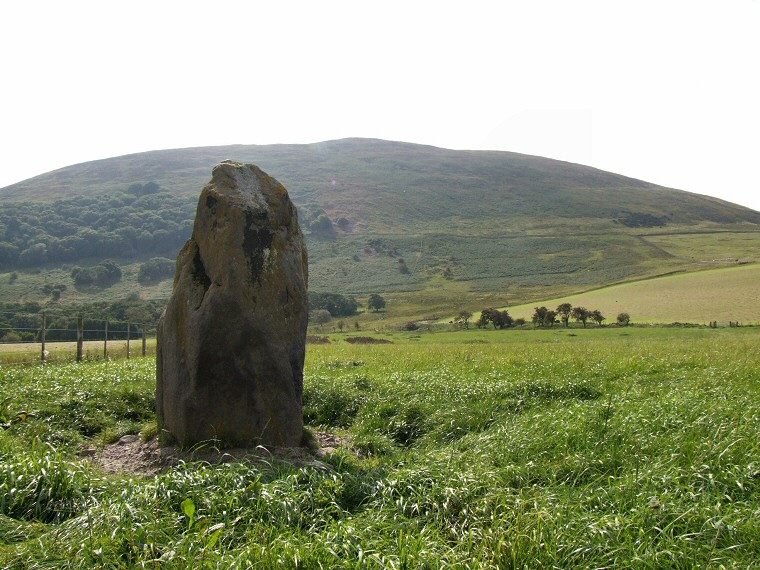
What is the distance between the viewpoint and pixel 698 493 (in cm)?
560

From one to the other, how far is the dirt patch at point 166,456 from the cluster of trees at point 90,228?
122 metres

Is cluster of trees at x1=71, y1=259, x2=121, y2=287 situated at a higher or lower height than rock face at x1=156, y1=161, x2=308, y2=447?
lower

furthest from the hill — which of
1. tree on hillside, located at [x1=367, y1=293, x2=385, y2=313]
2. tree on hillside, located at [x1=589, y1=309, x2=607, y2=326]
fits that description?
tree on hillside, located at [x1=589, y1=309, x2=607, y2=326]

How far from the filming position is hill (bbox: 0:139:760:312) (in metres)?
116

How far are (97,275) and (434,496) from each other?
376ft

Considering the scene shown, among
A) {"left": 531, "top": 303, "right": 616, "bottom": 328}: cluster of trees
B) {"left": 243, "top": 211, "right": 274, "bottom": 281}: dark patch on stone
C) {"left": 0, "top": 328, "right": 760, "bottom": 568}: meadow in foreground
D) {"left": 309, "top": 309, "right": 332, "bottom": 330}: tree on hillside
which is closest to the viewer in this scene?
{"left": 0, "top": 328, "right": 760, "bottom": 568}: meadow in foreground

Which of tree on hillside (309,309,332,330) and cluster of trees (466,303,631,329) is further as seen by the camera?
tree on hillside (309,309,332,330)

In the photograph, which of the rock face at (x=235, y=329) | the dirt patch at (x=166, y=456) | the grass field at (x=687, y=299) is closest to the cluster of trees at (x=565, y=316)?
the grass field at (x=687, y=299)

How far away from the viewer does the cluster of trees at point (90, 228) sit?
381ft

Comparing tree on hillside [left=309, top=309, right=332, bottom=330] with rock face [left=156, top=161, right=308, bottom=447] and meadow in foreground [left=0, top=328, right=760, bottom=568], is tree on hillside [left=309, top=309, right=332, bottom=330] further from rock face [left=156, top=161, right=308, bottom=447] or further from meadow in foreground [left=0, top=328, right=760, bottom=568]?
rock face [left=156, top=161, right=308, bottom=447]

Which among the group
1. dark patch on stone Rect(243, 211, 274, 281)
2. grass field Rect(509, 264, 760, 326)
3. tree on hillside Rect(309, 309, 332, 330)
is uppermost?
dark patch on stone Rect(243, 211, 274, 281)

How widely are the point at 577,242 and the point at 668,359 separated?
137m

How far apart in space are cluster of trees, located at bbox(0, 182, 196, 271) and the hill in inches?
12.7

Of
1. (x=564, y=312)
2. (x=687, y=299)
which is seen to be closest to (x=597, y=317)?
(x=564, y=312)
